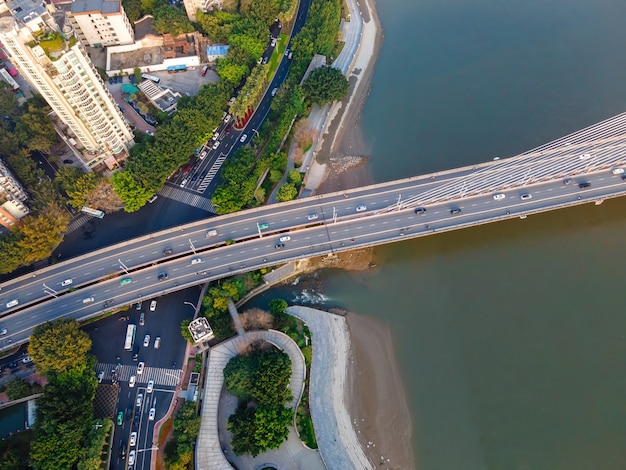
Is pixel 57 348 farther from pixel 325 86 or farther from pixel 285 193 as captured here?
pixel 325 86

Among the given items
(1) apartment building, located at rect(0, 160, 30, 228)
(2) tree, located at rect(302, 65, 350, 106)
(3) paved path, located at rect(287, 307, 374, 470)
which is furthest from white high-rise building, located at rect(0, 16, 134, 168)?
(3) paved path, located at rect(287, 307, 374, 470)

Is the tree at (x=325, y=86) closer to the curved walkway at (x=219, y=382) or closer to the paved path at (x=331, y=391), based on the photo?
the paved path at (x=331, y=391)

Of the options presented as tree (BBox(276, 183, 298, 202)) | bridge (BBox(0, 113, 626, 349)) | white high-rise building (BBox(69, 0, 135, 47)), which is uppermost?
white high-rise building (BBox(69, 0, 135, 47))

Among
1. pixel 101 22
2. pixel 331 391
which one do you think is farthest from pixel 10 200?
pixel 331 391

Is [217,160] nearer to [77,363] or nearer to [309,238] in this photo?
[309,238]

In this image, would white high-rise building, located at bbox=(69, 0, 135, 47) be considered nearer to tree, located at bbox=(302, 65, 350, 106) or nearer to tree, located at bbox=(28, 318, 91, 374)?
tree, located at bbox=(302, 65, 350, 106)

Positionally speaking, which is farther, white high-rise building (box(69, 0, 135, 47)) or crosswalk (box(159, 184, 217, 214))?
white high-rise building (box(69, 0, 135, 47))
